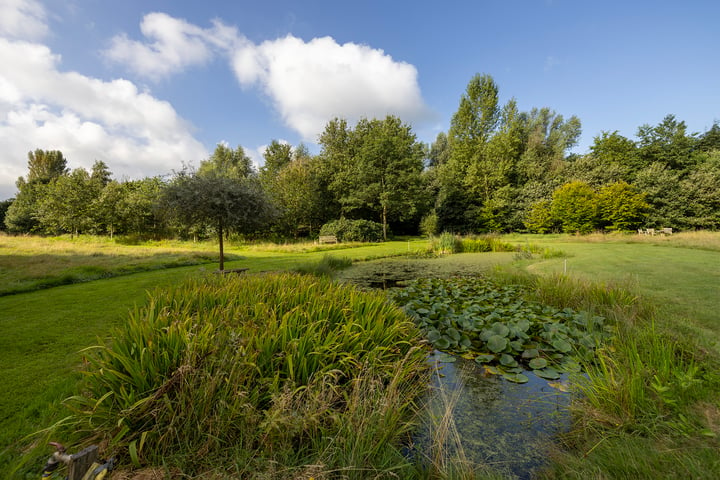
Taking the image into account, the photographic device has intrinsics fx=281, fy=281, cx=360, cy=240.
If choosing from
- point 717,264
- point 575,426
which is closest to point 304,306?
point 575,426

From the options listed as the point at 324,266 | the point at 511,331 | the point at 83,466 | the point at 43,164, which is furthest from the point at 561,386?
the point at 43,164

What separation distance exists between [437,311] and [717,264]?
8.18 meters

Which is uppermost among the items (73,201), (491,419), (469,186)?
(469,186)

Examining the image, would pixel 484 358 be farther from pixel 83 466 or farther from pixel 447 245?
pixel 447 245

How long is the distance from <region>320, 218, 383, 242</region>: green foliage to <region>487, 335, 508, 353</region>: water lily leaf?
63.7ft

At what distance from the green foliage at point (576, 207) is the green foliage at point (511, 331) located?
22.3 meters

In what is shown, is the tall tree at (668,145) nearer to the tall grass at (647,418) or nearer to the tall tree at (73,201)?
the tall grass at (647,418)

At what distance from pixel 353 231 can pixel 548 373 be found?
67.2ft

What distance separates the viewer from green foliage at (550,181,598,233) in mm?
22688

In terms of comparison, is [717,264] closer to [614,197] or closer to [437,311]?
[437,311]

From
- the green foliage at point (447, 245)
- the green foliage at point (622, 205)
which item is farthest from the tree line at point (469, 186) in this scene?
the green foliage at point (447, 245)

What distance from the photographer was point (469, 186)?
30969 millimetres

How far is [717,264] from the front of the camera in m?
7.25

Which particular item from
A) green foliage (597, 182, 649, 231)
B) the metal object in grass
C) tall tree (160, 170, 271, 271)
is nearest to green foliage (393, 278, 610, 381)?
the metal object in grass
